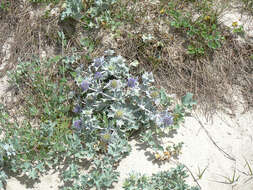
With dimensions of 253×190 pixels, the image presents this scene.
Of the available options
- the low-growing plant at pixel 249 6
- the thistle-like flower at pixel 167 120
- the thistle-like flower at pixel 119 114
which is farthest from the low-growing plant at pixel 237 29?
the thistle-like flower at pixel 119 114

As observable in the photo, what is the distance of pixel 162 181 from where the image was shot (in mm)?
3148

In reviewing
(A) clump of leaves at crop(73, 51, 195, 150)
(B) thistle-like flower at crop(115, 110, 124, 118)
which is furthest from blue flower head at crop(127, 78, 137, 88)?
(B) thistle-like flower at crop(115, 110, 124, 118)

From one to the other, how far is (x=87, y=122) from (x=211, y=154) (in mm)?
1290

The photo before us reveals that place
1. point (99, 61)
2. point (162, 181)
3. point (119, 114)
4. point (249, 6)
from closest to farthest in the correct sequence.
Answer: point (162, 181) < point (119, 114) < point (99, 61) < point (249, 6)

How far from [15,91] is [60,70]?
60 centimetres

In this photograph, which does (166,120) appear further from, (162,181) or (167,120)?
(162,181)

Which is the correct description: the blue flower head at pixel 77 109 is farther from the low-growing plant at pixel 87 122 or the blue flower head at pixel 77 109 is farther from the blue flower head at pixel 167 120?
the blue flower head at pixel 167 120

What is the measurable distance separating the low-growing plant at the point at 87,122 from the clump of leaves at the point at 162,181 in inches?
7.1

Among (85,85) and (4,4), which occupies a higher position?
(4,4)

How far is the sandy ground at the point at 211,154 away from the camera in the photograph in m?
3.26

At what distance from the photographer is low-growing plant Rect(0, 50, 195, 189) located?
324 cm

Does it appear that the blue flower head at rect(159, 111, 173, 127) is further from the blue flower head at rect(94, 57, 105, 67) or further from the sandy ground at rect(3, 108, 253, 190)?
the blue flower head at rect(94, 57, 105, 67)

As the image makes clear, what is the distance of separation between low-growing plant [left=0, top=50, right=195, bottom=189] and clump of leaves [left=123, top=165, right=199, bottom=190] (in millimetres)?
180

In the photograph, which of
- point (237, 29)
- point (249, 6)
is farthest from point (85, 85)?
point (249, 6)
